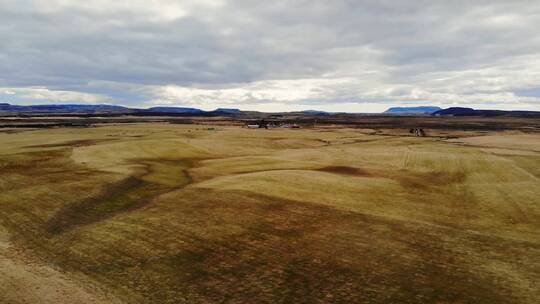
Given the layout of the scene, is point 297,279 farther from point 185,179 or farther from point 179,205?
point 185,179

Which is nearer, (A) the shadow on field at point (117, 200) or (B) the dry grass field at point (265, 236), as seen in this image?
(B) the dry grass field at point (265, 236)

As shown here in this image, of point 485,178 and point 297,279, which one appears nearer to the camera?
point 297,279

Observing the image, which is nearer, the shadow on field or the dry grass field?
the dry grass field

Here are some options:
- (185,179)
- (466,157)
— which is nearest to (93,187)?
(185,179)

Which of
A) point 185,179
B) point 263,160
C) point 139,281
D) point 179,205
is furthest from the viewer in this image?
point 263,160

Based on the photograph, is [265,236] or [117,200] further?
[117,200]

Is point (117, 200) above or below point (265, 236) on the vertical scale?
above

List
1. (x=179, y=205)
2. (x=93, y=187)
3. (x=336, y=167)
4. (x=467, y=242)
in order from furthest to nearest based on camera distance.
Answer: (x=336, y=167)
(x=93, y=187)
(x=179, y=205)
(x=467, y=242)

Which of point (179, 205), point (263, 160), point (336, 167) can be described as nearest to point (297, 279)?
point (179, 205)
